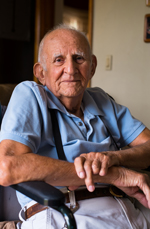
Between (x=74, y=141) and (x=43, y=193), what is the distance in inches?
17.1

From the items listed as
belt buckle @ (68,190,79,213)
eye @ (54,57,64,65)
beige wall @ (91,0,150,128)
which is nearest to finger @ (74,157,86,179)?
belt buckle @ (68,190,79,213)

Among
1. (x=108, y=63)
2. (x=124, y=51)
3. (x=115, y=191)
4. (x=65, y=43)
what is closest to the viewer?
(x=115, y=191)

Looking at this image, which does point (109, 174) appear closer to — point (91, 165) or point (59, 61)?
point (91, 165)

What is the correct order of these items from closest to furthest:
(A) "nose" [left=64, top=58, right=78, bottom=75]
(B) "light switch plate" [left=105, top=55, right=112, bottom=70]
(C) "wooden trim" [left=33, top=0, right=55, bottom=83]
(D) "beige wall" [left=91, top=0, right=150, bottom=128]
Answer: (A) "nose" [left=64, top=58, right=78, bottom=75] → (D) "beige wall" [left=91, top=0, right=150, bottom=128] → (B) "light switch plate" [left=105, top=55, right=112, bottom=70] → (C) "wooden trim" [left=33, top=0, right=55, bottom=83]

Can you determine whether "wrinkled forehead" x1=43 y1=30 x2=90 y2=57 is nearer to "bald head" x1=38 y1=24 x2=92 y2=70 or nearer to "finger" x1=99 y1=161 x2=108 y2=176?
"bald head" x1=38 y1=24 x2=92 y2=70

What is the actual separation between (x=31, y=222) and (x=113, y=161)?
383 millimetres

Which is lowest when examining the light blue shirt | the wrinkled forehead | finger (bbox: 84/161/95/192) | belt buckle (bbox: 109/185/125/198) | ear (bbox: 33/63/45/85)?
belt buckle (bbox: 109/185/125/198)

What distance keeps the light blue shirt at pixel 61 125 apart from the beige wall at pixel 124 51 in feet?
3.36

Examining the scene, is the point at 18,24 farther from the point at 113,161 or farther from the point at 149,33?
the point at 113,161

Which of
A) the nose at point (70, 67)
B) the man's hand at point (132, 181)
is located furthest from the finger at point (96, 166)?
the nose at point (70, 67)

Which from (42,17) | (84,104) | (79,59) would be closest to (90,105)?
(84,104)

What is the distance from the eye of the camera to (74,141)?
116cm

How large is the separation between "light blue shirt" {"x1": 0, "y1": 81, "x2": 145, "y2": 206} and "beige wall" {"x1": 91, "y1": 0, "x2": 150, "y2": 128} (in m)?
1.02

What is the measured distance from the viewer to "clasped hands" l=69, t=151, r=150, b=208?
3.17ft
